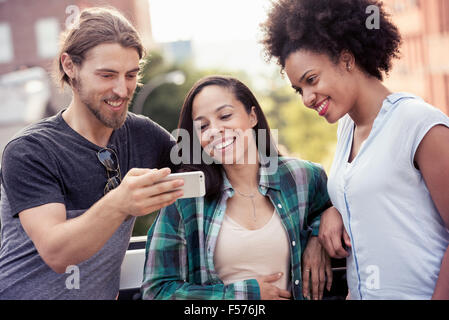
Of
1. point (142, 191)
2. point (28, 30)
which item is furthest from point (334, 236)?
point (28, 30)

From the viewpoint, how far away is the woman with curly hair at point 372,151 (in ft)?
7.43

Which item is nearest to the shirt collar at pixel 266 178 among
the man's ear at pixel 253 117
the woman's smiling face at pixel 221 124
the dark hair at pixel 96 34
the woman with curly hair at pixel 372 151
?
the woman's smiling face at pixel 221 124

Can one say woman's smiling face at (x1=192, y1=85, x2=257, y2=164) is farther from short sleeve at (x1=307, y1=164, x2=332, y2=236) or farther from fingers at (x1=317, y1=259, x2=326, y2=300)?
fingers at (x1=317, y1=259, x2=326, y2=300)

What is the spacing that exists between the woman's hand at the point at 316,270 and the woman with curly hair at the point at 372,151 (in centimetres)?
9

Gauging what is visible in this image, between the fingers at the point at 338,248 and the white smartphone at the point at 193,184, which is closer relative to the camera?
the white smartphone at the point at 193,184

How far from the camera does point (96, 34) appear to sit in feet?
9.34

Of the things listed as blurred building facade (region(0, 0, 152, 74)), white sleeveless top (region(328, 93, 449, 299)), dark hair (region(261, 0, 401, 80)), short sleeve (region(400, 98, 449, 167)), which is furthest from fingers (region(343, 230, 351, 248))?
blurred building facade (region(0, 0, 152, 74))

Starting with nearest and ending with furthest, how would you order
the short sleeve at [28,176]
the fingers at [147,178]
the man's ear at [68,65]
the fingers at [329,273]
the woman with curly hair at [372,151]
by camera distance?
the fingers at [147,178], the woman with curly hair at [372,151], the short sleeve at [28,176], the fingers at [329,273], the man's ear at [68,65]

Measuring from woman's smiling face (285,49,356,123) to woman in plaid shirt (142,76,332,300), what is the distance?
1.50 feet

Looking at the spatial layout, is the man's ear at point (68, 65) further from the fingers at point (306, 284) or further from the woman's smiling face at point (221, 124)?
the fingers at point (306, 284)

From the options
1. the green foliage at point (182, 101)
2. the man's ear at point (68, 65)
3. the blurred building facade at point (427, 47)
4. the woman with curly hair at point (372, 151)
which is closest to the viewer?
the woman with curly hair at point (372, 151)

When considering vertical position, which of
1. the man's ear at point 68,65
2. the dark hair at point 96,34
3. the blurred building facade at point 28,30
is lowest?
the man's ear at point 68,65

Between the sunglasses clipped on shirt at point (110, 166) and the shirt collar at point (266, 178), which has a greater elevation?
the sunglasses clipped on shirt at point (110, 166)

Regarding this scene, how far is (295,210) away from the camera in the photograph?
9.18 ft
